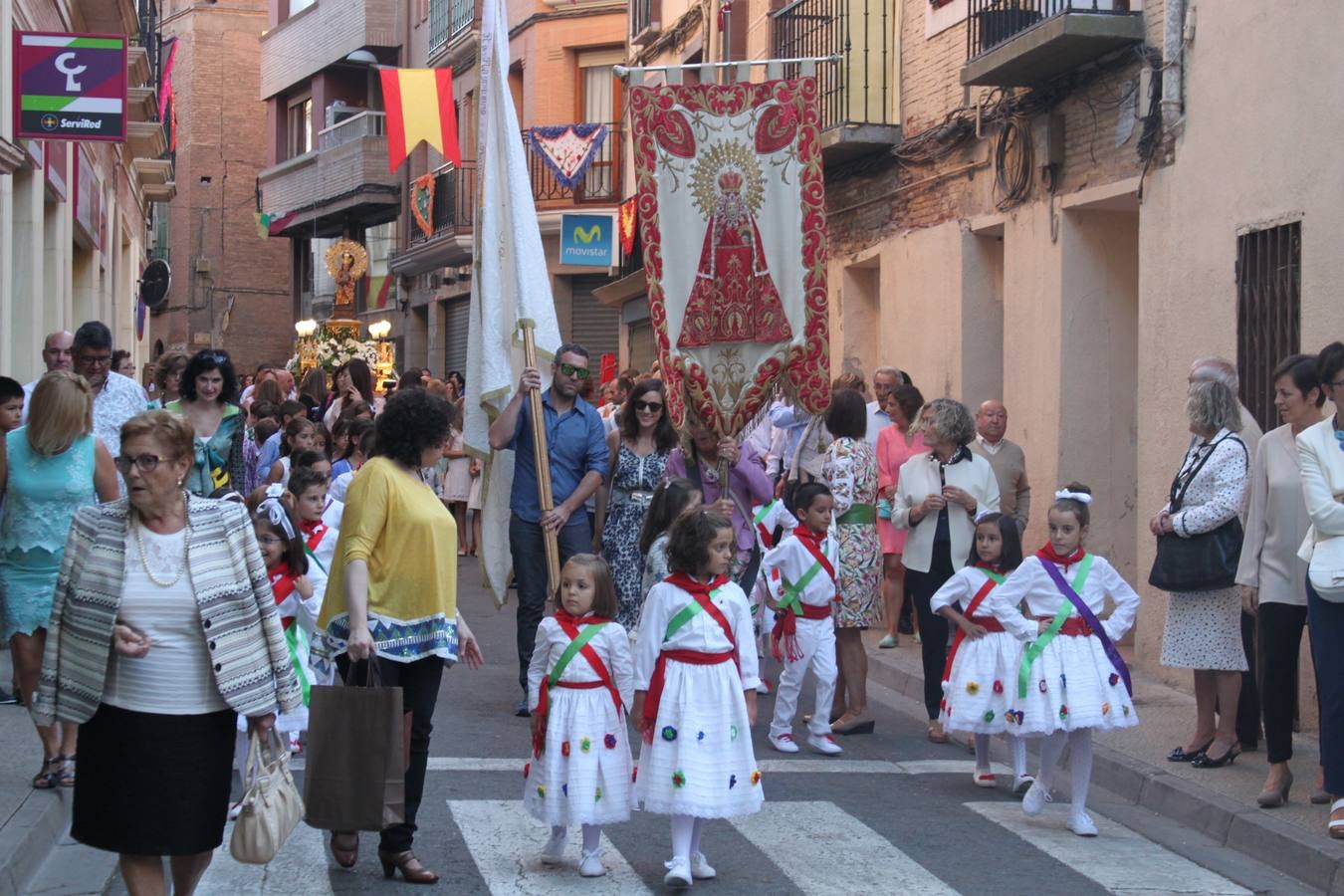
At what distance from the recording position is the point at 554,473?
10.0 metres

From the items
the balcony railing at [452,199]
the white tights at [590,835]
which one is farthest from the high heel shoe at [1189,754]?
the balcony railing at [452,199]

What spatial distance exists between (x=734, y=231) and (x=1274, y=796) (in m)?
4.08

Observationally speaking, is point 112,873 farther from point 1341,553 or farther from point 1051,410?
point 1051,410

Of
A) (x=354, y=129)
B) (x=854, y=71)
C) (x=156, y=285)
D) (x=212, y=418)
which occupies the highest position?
(x=354, y=129)

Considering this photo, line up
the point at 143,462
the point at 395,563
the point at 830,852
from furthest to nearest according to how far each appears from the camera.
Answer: the point at 830,852 → the point at 395,563 → the point at 143,462

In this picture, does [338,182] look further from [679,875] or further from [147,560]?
[147,560]

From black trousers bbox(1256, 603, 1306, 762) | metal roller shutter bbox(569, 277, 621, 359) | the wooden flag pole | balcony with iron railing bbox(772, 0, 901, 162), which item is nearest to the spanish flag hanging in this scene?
balcony with iron railing bbox(772, 0, 901, 162)

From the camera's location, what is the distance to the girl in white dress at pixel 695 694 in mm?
6699

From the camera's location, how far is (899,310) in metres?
17.2

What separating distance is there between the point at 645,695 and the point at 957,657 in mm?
2125

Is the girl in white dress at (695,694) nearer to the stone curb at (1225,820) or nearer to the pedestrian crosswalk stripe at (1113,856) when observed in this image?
the pedestrian crosswalk stripe at (1113,856)

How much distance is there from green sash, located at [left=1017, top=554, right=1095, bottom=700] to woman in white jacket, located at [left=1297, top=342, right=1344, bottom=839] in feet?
3.22

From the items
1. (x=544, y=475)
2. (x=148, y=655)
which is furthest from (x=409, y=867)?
(x=544, y=475)

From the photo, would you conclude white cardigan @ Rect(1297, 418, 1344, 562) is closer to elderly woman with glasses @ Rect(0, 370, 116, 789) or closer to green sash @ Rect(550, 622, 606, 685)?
green sash @ Rect(550, 622, 606, 685)
